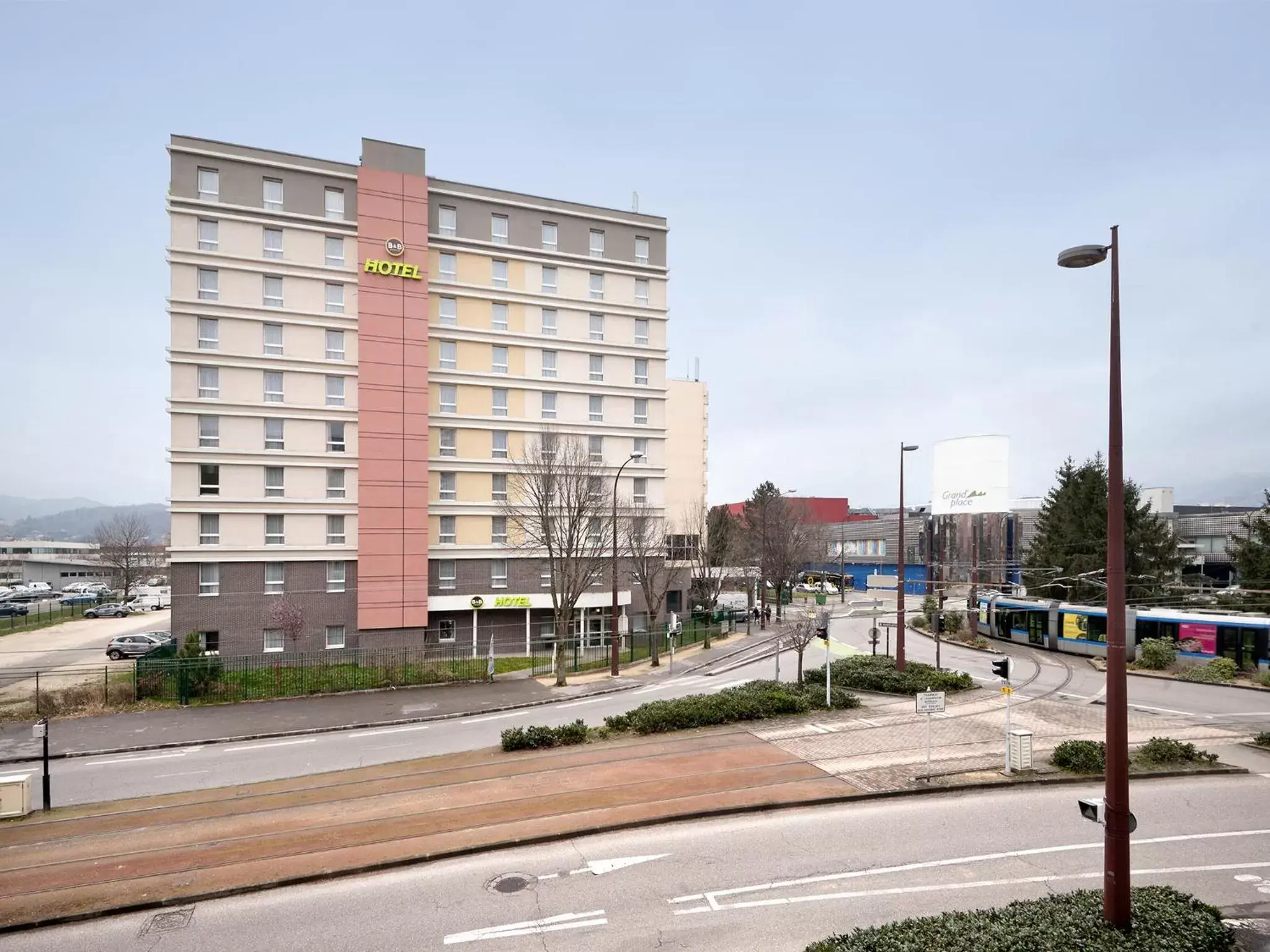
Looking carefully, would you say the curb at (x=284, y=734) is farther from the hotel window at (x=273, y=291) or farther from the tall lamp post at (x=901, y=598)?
the hotel window at (x=273, y=291)

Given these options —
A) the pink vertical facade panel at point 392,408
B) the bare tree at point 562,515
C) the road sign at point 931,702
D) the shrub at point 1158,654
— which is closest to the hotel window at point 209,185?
the pink vertical facade panel at point 392,408

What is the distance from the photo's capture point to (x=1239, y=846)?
11.9 m

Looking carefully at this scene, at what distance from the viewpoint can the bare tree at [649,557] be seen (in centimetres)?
3912

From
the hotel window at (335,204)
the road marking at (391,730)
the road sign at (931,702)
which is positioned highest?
the hotel window at (335,204)

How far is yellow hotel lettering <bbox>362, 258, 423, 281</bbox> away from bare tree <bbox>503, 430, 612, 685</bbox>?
10.6 metres

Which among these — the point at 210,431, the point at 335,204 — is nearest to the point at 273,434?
the point at 210,431

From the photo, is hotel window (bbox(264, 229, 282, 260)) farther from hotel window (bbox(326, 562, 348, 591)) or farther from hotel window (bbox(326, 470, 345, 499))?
hotel window (bbox(326, 562, 348, 591))

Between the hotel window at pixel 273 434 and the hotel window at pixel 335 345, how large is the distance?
4.24 m

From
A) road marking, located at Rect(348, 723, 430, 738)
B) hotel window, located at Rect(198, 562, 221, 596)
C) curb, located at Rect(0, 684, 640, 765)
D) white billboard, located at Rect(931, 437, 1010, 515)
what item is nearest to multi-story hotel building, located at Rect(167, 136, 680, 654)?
hotel window, located at Rect(198, 562, 221, 596)

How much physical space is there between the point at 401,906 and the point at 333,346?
1261 inches

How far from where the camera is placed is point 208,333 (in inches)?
1372

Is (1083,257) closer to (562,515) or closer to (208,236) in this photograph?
(562,515)

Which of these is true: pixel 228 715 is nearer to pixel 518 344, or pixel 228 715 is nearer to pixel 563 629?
pixel 563 629

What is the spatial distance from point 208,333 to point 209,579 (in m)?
11.9
